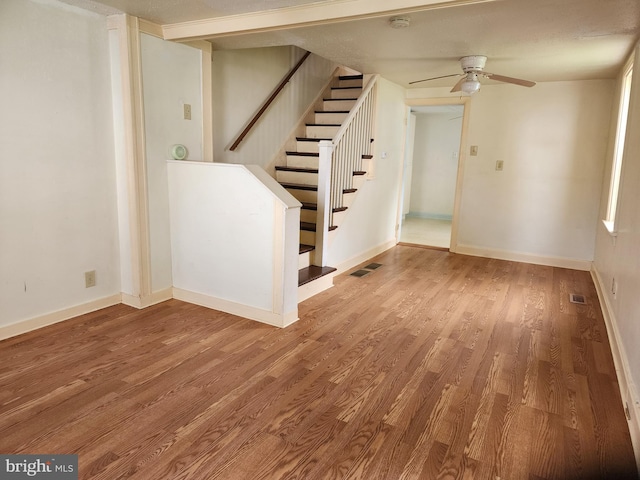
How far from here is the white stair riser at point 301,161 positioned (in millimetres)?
4871

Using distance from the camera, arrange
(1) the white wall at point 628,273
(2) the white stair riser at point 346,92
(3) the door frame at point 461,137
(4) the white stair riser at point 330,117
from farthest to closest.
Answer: (2) the white stair riser at point 346,92
(3) the door frame at point 461,137
(4) the white stair riser at point 330,117
(1) the white wall at point 628,273

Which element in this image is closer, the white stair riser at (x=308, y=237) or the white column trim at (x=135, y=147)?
the white column trim at (x=135, y=147)

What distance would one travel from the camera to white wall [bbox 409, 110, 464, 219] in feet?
28.0

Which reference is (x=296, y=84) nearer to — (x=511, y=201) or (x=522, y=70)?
(x=522, y=70)

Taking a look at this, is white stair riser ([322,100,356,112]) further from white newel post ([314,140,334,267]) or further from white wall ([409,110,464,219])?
white wall ([409,110,464,219])

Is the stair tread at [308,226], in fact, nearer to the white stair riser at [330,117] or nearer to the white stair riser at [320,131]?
the white stair riser at [320,131]

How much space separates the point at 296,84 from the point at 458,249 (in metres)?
3.05

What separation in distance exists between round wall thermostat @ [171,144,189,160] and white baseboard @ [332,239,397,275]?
6.23ft

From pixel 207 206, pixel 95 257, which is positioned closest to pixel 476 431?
pixel 207 206

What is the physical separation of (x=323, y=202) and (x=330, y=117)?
200 centimetres

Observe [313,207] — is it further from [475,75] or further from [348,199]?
[475,75]

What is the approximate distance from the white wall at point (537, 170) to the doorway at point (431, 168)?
266 cm

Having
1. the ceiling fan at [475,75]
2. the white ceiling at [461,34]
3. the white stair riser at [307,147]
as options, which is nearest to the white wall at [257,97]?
the white stair riser at [307,147]

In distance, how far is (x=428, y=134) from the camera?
8750 mm
